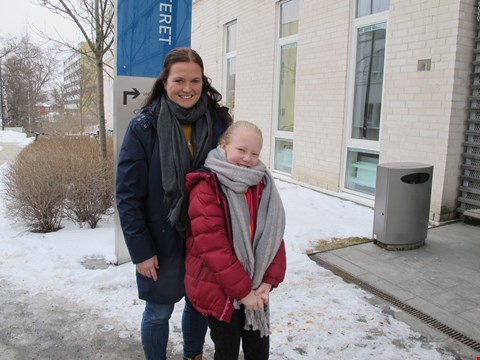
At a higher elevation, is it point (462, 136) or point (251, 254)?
point (462, 136)

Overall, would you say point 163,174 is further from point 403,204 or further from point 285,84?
point 285,84

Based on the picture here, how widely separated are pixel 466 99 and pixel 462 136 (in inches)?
19.3

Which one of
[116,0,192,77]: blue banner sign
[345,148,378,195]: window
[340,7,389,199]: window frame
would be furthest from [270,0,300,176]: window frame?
[116,0,192,77]: blue banner sign

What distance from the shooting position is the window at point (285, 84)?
29.3ft

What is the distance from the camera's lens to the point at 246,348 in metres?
2.09

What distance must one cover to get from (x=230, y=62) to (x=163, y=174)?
34.2 feet

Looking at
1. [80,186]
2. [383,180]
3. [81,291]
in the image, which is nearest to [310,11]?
[383,180]

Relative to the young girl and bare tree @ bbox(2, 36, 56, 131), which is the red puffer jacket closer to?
the young girl

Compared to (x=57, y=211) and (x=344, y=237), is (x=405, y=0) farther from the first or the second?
(x=57, y=211)

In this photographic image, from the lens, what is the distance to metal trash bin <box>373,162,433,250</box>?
471cm

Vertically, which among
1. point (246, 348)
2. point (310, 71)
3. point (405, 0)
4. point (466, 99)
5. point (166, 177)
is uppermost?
point (405, 0)

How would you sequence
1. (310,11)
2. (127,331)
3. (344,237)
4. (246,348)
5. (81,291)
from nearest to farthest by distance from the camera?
(246,348), (127,331), (81,291), (344,237), (310,11)

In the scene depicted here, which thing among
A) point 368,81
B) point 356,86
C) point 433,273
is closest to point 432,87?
point 368,81

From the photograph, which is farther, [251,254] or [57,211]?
[57,211]
